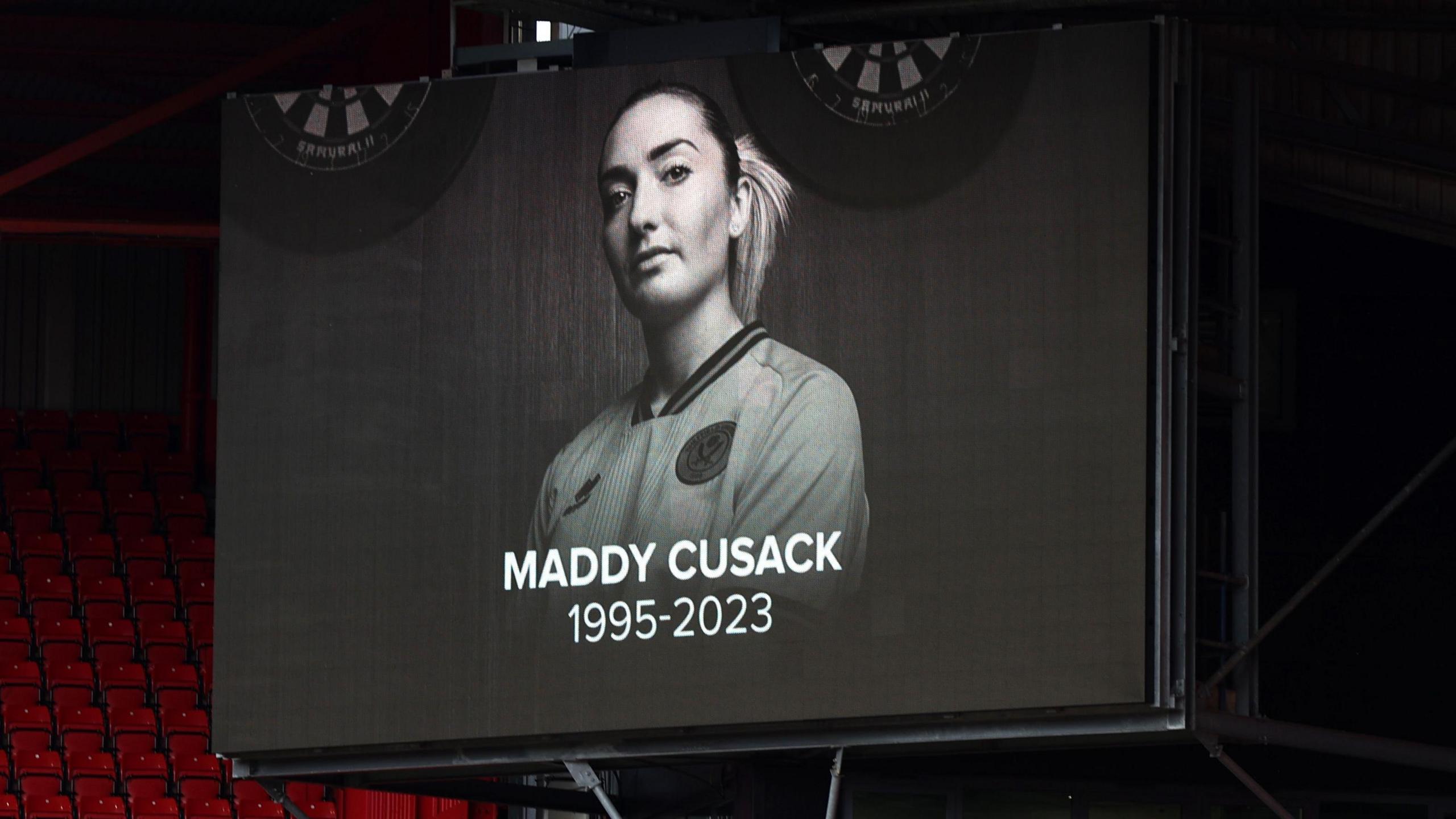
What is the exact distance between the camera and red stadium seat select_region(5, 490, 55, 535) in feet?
74.4

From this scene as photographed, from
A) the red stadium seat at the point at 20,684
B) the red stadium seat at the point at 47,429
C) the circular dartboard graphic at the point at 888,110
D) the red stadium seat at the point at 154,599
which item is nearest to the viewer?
the circular dartboard graphic at the point at 888,110

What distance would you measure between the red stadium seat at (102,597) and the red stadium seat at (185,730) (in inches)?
63.3

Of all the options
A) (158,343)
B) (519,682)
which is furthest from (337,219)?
(158,343)

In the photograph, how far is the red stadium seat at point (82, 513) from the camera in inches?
900

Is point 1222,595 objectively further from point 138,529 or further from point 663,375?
point 138,529

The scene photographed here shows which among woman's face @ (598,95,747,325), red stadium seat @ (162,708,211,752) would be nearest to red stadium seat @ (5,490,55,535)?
red stadium seat @ (162,708,211,752)

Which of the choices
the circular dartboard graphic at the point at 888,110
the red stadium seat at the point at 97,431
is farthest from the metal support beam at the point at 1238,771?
the red stadium seat at the point at 97,431

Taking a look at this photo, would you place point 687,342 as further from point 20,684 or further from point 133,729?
point 20,684

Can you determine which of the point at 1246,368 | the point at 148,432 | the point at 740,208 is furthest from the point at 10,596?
the point at 1246,368

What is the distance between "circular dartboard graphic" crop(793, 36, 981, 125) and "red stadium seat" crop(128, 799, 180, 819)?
A: 29.3ft

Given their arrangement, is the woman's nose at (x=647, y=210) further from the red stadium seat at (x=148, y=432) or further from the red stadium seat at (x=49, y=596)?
the red stadium seat at (x=148, y=432)

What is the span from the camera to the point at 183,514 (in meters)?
23.4

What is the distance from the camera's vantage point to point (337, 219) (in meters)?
14.0

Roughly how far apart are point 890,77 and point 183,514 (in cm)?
1248
